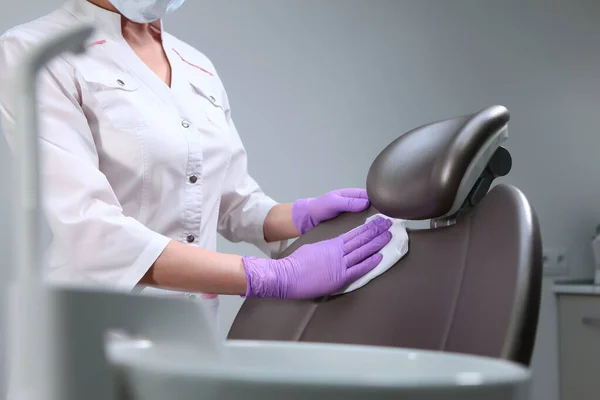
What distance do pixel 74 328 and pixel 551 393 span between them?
2.86 meters

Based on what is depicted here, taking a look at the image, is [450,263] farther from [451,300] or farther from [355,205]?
[355,205]

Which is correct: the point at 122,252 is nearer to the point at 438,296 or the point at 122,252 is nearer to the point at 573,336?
the point at 438,296

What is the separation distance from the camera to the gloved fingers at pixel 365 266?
111 cm

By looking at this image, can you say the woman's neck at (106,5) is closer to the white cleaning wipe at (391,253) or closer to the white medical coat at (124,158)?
the white medical coat at (124,158)

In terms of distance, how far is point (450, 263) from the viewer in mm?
973

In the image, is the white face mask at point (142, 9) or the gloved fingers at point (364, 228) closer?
the gloved fingers at point (364, 228)

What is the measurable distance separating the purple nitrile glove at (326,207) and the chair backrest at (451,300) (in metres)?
0.06

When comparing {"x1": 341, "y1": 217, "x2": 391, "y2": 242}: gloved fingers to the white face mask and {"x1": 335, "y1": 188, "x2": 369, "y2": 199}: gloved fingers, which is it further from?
the white face mask

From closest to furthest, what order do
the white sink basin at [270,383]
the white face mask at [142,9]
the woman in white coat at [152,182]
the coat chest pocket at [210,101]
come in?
the white sink basin at [270,383]
the woman in white coat at [152,182]
the white face mask at [142,9]
the coat chest pocket at [210,101]

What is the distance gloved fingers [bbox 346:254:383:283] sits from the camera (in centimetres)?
111

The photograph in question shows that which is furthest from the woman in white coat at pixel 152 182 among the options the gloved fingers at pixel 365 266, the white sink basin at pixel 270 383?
the white sink basin at pixel 270 383

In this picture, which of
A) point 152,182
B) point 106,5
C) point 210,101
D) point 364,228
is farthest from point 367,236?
point 106,5

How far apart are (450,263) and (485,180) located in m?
0.13

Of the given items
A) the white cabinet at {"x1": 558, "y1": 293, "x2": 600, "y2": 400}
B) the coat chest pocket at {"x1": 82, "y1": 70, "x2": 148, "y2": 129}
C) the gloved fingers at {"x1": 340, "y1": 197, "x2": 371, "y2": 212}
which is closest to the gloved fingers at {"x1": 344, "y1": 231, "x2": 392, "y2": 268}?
the gloved fingers at {"x1": 340, "y1": 197, "x2": 371, "y2": 212}
